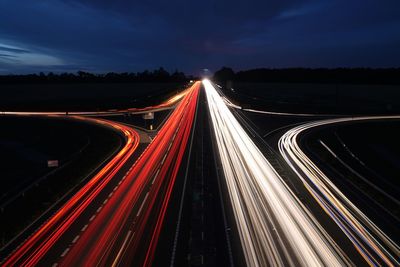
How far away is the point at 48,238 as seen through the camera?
25062 mm

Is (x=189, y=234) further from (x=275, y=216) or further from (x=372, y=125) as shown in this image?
(x=372, y=125)

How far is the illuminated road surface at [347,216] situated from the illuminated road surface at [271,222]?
187 centimetres

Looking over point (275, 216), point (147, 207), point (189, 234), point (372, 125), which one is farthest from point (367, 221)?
point (372, 125)

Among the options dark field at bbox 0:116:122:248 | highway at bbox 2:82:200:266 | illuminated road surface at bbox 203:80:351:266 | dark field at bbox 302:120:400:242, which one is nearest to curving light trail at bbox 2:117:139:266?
highway at bbox 2:82:200:266

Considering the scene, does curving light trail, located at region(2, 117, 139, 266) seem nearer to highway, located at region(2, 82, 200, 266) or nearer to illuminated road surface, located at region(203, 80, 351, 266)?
highway, located at region(2, 82, 200, 266)

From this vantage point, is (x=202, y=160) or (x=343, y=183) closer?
(x=343, y=183)

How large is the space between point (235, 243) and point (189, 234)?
3494 mm

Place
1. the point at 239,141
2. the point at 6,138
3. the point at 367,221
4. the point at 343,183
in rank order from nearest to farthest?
the point at 367,221
the point at 343,183
the point at 239,141
the point at 6,138

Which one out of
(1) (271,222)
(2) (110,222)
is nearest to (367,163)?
(1) (271,222)

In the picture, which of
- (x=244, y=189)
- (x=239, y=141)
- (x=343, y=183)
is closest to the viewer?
(x=244, y=189)

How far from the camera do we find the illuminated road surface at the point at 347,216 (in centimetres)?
2283

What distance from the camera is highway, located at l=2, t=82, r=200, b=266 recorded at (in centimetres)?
2245

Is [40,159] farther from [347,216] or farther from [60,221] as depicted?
[347,216]

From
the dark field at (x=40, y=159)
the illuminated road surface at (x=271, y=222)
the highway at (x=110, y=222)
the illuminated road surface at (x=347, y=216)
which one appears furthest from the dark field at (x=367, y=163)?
the dark field at (x=40, y=159)
